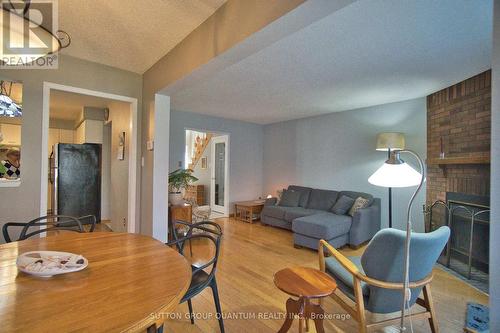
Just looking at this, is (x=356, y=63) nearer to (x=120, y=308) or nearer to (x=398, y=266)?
(x=398, y=266)

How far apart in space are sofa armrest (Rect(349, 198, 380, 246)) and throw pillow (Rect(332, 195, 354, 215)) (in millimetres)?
285

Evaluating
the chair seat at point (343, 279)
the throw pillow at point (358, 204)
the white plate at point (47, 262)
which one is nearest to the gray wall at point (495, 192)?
the chair seat at point (343, 279)

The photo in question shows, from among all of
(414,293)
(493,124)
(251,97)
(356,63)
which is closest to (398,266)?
(414,293)

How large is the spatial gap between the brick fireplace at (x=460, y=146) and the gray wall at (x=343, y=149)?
25 cm

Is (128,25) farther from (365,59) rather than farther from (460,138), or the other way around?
(460,138)

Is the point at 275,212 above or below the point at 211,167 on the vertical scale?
below

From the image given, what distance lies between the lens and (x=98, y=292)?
35.8 inches

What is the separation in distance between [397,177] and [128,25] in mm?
2398

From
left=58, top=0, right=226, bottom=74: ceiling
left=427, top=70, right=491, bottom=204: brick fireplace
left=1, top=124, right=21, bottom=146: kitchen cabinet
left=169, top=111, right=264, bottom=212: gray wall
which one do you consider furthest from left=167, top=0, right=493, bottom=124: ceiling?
left=1, top=124, right=21, bottom=146: kitchen cabinet

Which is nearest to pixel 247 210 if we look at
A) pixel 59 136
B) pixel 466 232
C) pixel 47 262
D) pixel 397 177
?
pixel 466 232

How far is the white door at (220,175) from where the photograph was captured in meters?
5.88

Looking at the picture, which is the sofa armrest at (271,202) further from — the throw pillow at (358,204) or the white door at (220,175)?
the throw pillow at (358,204)

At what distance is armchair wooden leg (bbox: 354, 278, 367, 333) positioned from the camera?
4.94 feet

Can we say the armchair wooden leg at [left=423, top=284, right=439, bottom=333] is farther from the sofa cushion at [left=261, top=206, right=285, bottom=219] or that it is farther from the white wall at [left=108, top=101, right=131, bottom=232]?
the white wall at [left=108, top=101, right=131, bottom=232]
